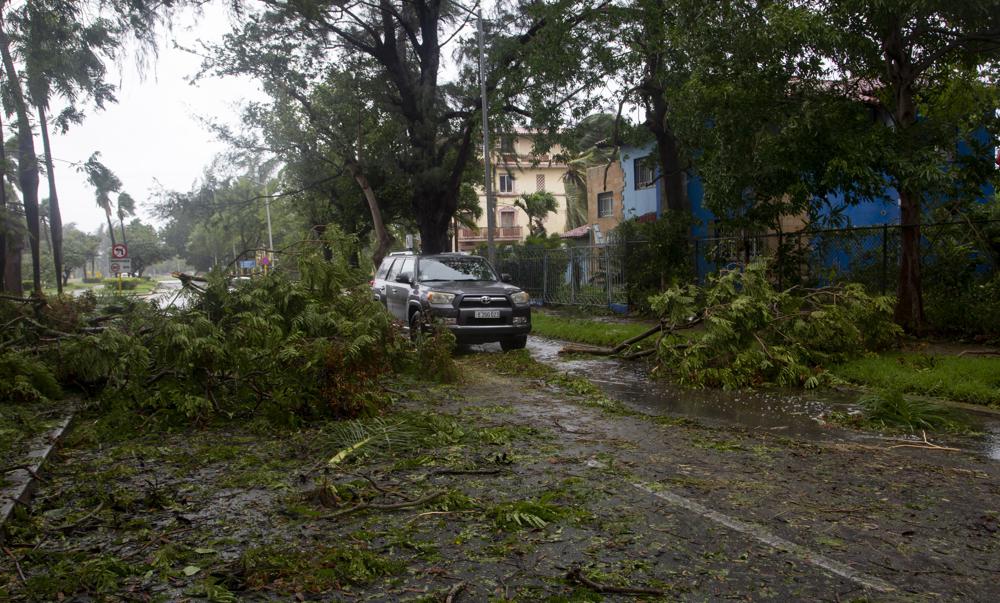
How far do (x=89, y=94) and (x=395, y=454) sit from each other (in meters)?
17.8

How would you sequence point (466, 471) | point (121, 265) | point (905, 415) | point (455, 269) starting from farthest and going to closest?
1. point (121, 265)
2. point (455, 269)
3. point (905, 415)
4. point (466, 471)

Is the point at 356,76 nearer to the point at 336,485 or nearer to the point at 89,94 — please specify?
the point at 89,94

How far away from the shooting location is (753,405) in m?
8.82

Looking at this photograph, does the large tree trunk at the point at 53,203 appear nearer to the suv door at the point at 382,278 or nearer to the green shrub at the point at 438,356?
the suv door at the point at 382,278

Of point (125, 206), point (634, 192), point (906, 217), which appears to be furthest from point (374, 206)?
point (125, 206)

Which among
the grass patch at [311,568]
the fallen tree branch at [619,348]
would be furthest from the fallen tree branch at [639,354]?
the grass patch at [311,568]

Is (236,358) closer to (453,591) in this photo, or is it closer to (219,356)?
(219,356)

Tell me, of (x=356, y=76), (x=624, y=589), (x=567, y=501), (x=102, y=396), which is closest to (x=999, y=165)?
(x=567, y=501)

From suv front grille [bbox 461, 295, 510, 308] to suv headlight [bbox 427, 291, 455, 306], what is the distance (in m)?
0.25

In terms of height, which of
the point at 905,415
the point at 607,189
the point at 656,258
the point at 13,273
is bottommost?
the point at 905,415

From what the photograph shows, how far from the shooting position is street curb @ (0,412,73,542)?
4852mm

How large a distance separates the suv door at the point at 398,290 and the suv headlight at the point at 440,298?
1102 mm

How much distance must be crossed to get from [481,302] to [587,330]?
13.4 feet

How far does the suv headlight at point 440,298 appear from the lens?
13.4 metres
